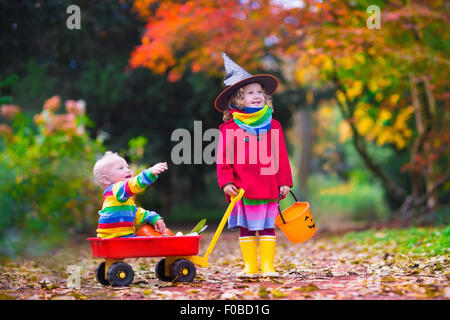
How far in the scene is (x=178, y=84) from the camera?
1308cm

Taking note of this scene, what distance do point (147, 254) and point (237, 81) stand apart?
1498 mm

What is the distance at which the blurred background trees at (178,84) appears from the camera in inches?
277

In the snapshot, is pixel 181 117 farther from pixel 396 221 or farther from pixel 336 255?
pixel 336 255

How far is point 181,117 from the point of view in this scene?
13164 mm

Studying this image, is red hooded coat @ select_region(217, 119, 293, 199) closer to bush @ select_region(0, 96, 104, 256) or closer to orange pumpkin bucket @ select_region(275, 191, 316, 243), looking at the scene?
orange pumpkin bucket @ select_region(275, 191, 316, 243)

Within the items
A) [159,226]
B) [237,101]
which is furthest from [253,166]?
[159,226]

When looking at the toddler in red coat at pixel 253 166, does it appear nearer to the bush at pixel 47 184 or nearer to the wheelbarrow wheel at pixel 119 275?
the wheelbarrow wheel at pixel 119 275

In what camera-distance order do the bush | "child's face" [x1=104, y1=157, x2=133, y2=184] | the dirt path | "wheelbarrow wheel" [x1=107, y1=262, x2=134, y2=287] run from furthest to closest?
the bush < "child's face" [x1=104, y1=157, x2=133, y2=184] < "wheelbarrow wheel" [x1=107, y1=262, x2=134, y2=287] < the dirt path

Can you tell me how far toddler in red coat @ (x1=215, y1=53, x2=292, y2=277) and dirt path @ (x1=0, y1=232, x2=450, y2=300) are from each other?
335mm

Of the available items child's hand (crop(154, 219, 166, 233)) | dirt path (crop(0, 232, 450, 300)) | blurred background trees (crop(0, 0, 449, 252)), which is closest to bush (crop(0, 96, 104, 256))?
blurred background trees (crop(0, 0, 449, 252))

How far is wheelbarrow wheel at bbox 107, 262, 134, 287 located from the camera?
3766 millimetres

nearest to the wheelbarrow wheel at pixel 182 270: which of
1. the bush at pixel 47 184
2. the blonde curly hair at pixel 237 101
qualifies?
the blonde curly hair at pixel 237 101
